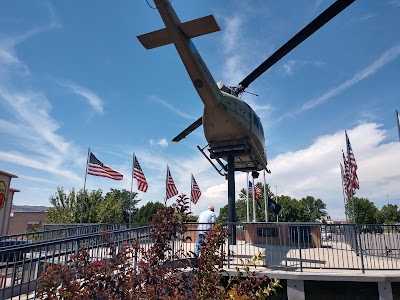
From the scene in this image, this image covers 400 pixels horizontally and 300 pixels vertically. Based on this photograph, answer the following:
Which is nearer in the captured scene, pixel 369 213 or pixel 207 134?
pixel 207 134

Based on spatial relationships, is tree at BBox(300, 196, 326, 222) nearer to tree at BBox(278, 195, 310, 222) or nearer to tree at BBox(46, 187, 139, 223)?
tree at BBox(278, 195, 310, 222)

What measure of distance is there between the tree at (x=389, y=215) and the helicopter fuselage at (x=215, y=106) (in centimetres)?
8676

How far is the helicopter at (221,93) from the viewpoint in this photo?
385 inches

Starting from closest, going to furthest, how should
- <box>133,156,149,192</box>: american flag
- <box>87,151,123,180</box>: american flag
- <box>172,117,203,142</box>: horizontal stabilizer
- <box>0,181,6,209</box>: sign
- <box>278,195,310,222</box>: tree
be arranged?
<box>172,117,203,142</box>: horizontal stabilizer < <box>87,151,123,180</box>: american flag < <box>133,156,149,192</box>: american flag < <box>0,181,6,209</box>: sign < <box>278,195,310,222</box>: tree

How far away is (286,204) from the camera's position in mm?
74188

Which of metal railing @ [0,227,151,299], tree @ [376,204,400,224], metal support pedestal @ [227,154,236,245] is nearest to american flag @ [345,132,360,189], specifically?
metal support pedestal @ [227,154,236,245]

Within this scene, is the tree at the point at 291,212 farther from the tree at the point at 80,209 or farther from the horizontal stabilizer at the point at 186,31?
the horizontal stabilizer at the point at 186,31

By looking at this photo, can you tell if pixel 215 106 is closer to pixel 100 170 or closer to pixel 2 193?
pixel 100 170

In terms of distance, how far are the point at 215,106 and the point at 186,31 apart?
378cm

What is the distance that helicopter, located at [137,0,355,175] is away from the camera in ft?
32.1

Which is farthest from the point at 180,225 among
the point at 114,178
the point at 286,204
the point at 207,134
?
the point at 286,204

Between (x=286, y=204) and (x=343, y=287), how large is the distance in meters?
68.7

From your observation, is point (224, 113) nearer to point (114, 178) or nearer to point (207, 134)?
point (207, 134)

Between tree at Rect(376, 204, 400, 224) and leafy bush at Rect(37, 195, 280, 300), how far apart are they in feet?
320
